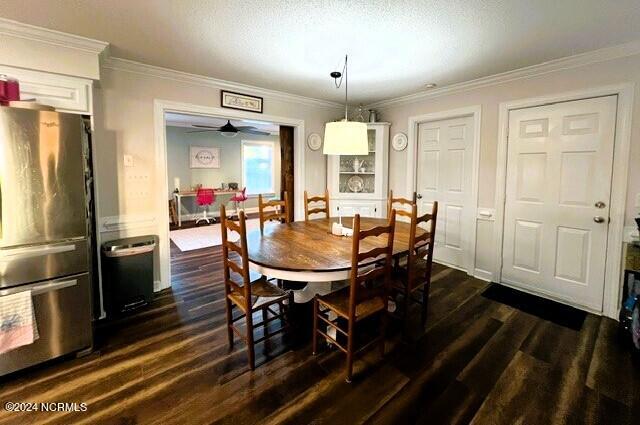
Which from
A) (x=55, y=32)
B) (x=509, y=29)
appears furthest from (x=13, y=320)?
(x=509, y=29)

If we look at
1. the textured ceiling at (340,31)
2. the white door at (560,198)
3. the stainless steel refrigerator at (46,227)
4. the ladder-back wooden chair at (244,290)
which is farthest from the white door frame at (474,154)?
the stainless steel refrigerator at (46,227)

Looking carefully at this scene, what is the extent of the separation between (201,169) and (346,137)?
20.5 feet

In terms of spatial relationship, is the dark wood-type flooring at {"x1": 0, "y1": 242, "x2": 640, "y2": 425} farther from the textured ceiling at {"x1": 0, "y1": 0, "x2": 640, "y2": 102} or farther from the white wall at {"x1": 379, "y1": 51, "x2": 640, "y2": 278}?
the textured ceiling at {"x1": 0, "y1": 0, "x2": 640, "y2": 102}

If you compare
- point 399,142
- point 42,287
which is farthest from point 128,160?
point 399,142

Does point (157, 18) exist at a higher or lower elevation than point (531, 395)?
higher

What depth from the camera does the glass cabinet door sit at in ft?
15.1

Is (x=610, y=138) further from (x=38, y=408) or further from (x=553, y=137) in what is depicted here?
(x=38, y=408)

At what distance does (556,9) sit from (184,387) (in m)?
3.34

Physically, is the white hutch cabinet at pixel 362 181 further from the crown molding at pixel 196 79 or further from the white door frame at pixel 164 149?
the white door frame at pixel 164 149

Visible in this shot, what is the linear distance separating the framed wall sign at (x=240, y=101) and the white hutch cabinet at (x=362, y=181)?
1349 mm

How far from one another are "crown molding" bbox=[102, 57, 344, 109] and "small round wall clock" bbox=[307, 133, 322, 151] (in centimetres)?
44

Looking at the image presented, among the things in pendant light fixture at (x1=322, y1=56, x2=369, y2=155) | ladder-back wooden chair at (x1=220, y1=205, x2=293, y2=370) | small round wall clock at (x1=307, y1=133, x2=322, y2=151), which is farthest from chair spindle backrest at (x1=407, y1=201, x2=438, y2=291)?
small round wall clock at (x1=307, y1=133, x2=322, y2=151)

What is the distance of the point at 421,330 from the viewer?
8.29 feet

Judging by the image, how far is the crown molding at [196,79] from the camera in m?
2.85
